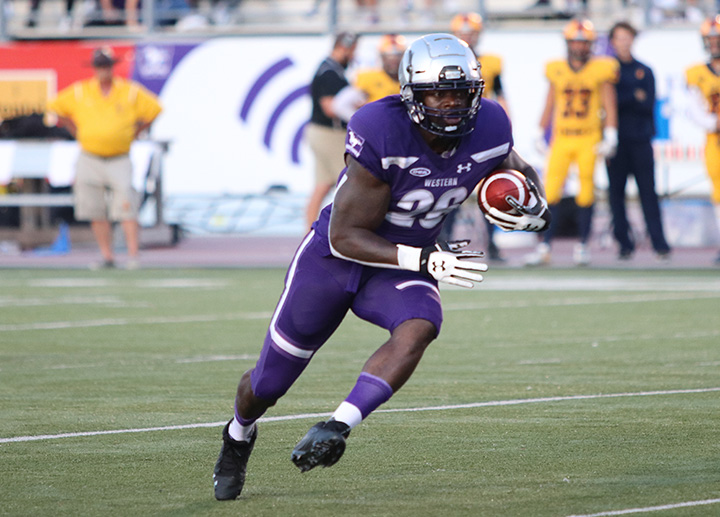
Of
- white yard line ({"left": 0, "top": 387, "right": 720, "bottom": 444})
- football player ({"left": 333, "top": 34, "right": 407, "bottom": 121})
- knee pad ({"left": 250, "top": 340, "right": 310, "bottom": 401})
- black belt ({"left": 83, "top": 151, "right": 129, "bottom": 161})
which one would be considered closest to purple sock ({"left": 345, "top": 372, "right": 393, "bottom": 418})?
knee pad ({"left": 250, "top": 340, "right": 310, "bottom": 401})

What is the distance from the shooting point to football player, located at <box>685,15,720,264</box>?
12.5 metres

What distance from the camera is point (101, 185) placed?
1316 centimetres

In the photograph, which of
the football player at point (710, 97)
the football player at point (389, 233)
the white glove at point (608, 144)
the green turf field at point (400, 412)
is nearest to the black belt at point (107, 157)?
the green turf field at point (400, 412)

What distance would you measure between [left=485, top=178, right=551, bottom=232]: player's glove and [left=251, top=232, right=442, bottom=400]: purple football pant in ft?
1.20

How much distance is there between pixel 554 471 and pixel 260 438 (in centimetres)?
120

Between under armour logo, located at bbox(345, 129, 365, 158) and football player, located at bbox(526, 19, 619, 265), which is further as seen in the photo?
football player, located at bbox(526, 19, 619, 265)

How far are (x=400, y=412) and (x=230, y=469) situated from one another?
4.96 feet

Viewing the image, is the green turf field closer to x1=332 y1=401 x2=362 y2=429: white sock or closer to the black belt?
x1=332 y1=401 x2=362 y2=429: white sock

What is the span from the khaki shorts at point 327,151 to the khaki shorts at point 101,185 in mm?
1811

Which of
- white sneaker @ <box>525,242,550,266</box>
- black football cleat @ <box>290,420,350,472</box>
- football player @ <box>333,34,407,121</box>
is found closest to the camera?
black football cleat @ <box>290,420,350,472</box>

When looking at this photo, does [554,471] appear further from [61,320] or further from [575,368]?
[61,320]

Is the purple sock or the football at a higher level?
the football

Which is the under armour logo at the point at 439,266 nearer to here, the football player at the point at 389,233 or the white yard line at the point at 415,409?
the football player at the point at 389,233

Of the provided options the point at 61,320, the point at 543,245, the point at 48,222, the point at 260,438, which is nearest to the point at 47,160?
the point at 48,222
